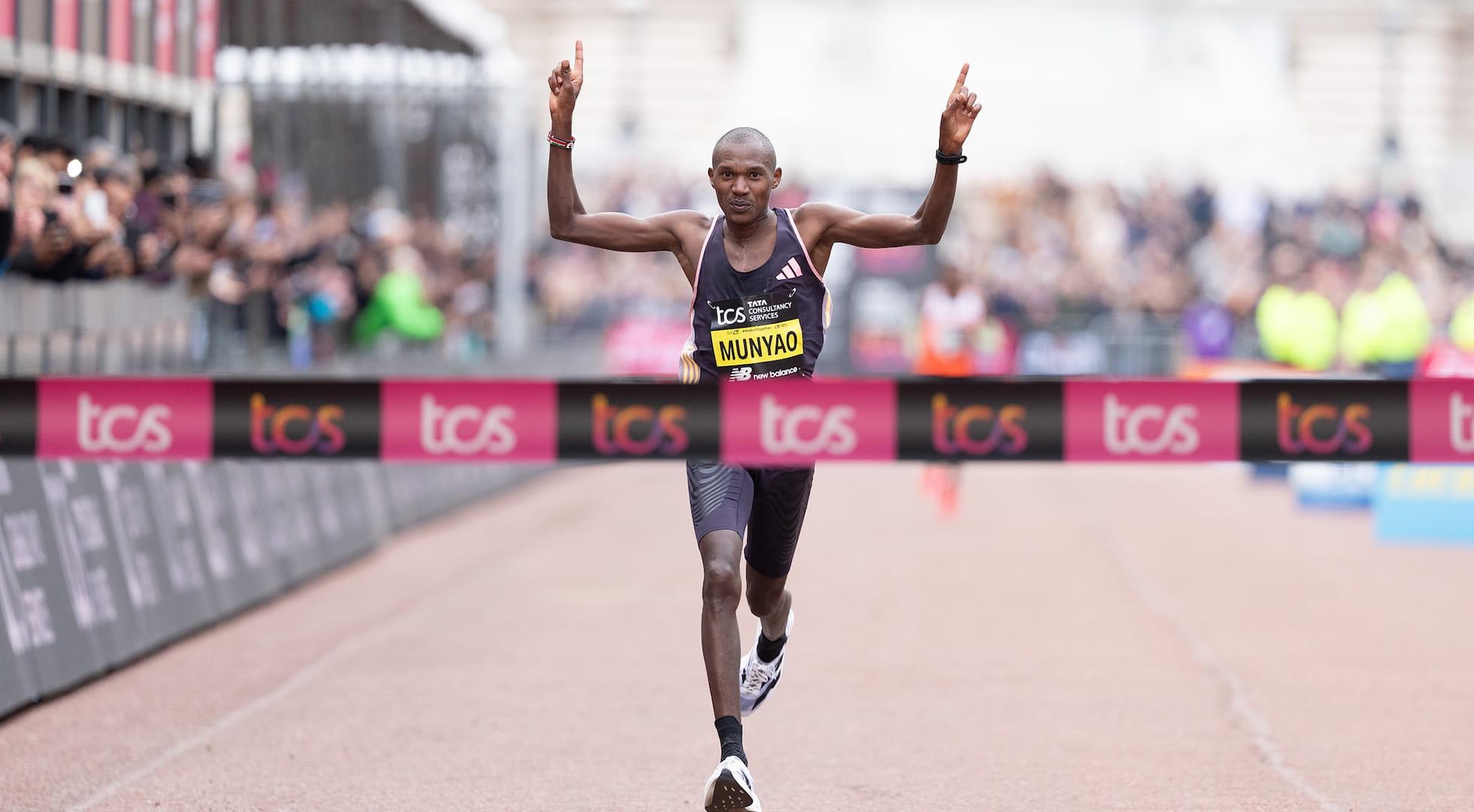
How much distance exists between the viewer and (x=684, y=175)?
123 ft

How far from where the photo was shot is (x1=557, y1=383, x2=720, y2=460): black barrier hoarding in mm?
6773

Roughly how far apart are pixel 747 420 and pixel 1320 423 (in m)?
1.88

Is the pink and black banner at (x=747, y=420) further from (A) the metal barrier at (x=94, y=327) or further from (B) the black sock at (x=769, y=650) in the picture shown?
(A) the metal barrier at (x=94, y=327)

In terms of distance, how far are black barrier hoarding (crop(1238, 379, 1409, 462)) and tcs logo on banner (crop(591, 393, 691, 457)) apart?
1.84 m

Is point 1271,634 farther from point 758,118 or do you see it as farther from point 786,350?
point 758,118

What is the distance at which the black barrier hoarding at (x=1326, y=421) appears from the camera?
6.89 meters

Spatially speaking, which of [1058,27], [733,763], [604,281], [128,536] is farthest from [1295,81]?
[733,763]

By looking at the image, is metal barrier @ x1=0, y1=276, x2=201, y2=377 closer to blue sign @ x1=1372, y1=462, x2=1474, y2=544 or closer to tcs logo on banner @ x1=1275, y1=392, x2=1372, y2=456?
tcs logo on banner @ x1=1275, y1=392, x2=1372, y2=456

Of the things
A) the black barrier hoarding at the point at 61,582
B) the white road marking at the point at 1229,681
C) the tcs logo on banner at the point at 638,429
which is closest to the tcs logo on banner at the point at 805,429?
the tcs logo on banner at the point at 638,429

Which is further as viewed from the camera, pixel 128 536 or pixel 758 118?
pixel 758 118

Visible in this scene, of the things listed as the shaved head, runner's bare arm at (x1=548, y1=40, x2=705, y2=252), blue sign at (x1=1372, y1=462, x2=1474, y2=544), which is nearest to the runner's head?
the shaved head

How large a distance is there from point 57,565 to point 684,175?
2838 cm

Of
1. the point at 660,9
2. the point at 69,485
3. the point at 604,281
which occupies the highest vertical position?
the point at 660,9

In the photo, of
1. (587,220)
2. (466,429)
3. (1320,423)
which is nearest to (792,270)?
(587,220)
